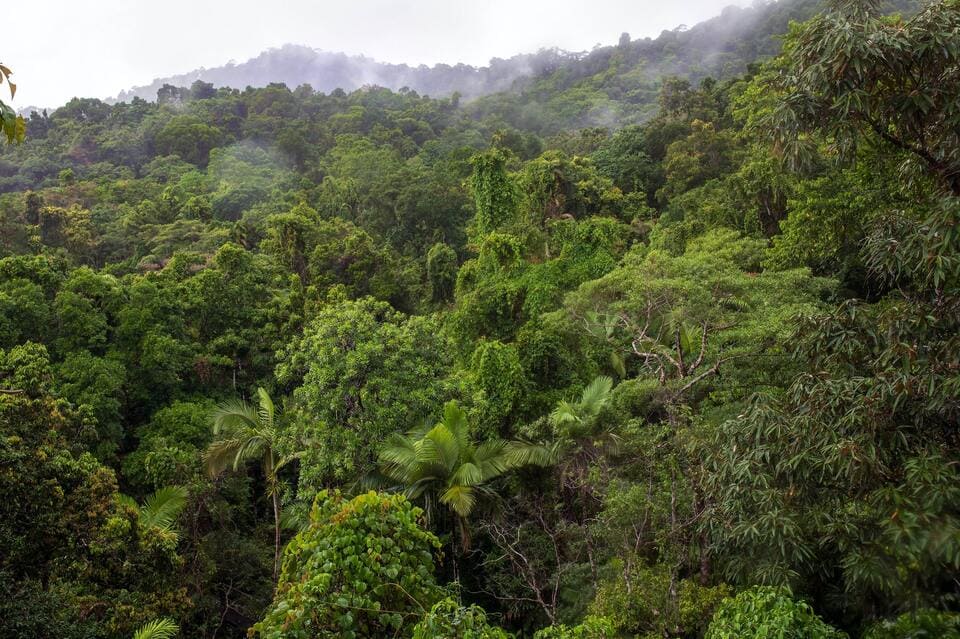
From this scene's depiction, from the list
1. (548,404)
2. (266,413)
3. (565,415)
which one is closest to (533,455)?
(565,415)

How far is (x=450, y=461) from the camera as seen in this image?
29.4ft

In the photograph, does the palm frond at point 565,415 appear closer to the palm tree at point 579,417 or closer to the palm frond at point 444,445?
the palm tree at point 579,417

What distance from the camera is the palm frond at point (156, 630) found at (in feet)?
20.9

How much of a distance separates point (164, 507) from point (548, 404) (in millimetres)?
6924

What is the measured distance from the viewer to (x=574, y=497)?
10117 mm

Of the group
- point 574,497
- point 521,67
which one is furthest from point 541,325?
point 521,67

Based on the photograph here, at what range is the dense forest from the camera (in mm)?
→ 3941

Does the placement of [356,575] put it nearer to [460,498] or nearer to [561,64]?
[460,498]

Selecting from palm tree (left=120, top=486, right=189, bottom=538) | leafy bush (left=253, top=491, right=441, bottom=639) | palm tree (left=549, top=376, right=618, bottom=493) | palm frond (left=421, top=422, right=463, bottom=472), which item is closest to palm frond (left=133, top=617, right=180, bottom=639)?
palm tree (left=120, top=486, right=189, bottom=538)

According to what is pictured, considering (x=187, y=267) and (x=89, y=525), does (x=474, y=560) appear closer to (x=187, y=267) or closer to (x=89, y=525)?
(x=89, y=525)

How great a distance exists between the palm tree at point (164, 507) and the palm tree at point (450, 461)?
3.24m

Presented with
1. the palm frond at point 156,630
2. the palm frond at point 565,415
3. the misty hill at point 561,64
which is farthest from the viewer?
the misty hill at point 561,64

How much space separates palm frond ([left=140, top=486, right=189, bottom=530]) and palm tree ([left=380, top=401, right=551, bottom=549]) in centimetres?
324

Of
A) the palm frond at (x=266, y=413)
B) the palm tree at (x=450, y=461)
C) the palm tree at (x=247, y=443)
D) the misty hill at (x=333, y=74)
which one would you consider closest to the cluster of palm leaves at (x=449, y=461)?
the palm tree at (x=450, y=461)
